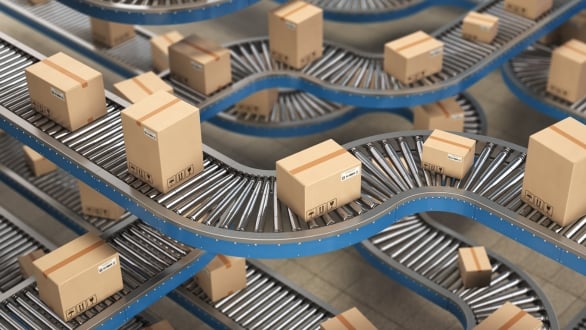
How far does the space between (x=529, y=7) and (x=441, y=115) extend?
93.9 inches

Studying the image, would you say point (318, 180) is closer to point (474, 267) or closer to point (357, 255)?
point (474, 267)

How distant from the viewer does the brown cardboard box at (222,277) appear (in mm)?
13516

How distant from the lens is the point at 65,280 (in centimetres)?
1107

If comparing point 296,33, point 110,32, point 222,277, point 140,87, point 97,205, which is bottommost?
point 222,277

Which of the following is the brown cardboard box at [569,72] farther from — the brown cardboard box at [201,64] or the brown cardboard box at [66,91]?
the brown cardboard box at [66,91]

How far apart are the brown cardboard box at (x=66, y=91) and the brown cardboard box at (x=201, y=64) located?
3159mm

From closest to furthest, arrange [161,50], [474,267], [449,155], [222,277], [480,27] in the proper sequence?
[449,155], [222,277], [474,267], [480,27], [161,50]

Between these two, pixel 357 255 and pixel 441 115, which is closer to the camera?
pixel 357 255

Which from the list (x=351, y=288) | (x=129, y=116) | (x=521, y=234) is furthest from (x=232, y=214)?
(x=351, y=288)

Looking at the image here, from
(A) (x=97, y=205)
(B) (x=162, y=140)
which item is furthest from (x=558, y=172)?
(A) (x=97, y=205)

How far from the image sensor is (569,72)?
16125 mm

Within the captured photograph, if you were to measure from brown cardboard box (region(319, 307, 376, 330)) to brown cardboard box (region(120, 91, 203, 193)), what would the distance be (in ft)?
9.54

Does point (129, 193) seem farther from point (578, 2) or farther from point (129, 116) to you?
point (578, 2)

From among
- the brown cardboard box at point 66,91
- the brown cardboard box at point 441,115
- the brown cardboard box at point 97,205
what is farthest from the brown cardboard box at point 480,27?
the brown cardboard box at point 66,91
